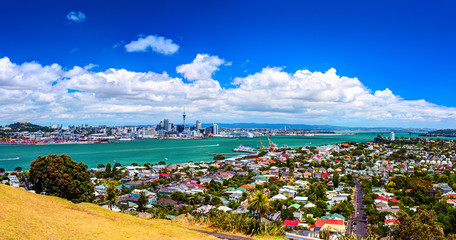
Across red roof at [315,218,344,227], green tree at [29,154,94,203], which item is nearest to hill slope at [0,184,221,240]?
green tree at [29,154,94,203]

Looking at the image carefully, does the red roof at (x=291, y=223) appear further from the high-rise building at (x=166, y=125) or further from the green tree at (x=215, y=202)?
the high-rise building at (x=166, y=125)

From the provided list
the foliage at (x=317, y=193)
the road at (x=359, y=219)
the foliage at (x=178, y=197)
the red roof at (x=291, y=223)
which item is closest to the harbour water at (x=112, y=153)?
the foliage at (x=178, y=197)

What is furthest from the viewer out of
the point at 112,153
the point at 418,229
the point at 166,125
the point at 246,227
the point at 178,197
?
the point at 166,125

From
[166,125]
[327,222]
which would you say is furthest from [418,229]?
[166,125]

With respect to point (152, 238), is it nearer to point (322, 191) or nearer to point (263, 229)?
point (263, 229)

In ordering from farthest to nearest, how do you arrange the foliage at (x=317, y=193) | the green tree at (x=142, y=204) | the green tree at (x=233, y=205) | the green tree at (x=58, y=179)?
the foliage at (x=317, y=193) → the green tree at (x=233, y=205) → the green tree at (x=142, y=204) → the green tree at (x=58, y=179)

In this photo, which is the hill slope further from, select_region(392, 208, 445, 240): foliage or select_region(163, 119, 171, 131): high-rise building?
select_region(163, 119, 171, 131): high-rise building

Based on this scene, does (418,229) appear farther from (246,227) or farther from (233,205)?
(233,205)
